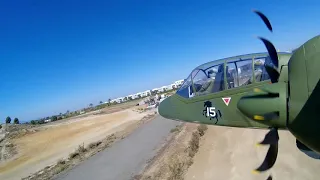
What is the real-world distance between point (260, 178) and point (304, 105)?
6.02m

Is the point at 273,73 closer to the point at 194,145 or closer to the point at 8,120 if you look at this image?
the point at 194,145

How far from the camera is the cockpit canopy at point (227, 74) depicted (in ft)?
31.0

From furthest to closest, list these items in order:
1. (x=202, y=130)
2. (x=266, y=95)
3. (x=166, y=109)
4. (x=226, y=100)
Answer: (x=202, y=130), (x=166, y=109), (x=226, y=100), (x=266, y=95)

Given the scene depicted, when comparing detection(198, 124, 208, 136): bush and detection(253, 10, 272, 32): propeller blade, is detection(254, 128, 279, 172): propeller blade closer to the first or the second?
detection(253, 10, 272, 32): propeller blade

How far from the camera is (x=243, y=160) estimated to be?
12734mm

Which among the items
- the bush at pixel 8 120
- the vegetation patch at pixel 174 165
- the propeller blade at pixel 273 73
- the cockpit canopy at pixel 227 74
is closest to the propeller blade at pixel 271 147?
the propeller blade at pixel 273 73

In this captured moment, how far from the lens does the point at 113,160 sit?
21.0 metres

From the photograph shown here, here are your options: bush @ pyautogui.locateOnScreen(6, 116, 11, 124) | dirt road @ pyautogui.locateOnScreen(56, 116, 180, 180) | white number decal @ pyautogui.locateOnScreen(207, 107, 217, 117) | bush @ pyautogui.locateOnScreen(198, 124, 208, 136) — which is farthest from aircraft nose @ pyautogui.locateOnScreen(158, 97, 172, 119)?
bush @ pyautogui.locateOnScreen(6, 116, 11, 124)

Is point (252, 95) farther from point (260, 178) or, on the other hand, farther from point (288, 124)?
point (260, 178)

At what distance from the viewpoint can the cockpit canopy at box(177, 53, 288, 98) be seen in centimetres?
944

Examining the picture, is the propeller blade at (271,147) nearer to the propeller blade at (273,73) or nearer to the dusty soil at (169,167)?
the propeller blade at (273,73)

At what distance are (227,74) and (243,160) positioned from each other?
5.06 meters

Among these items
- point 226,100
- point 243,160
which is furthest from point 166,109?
point 243,160

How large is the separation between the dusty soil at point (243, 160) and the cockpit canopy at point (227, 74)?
3.89 m
